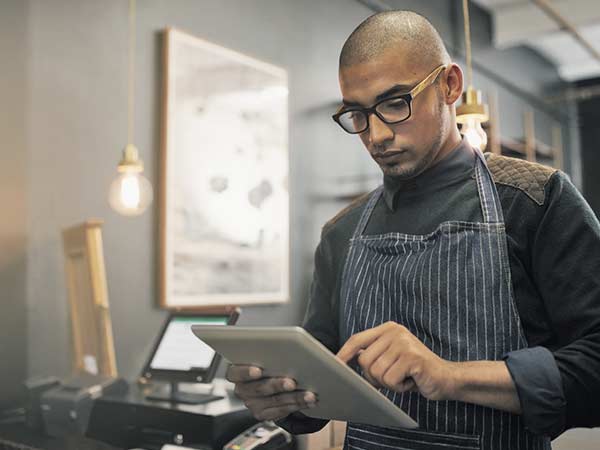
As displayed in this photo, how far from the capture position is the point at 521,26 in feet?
20.5

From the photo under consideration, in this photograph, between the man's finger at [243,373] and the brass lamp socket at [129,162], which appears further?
the brass lamp socket at [129,162]

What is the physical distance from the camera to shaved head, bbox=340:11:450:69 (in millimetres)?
1339

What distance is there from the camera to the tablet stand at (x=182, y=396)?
2217 mm

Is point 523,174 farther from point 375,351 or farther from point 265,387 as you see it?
point 265,387

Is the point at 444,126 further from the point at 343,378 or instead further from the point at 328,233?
Result: the point at 343,378

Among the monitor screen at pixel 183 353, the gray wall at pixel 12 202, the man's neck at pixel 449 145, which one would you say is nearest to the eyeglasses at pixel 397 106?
the man's neck at pixel 449 145

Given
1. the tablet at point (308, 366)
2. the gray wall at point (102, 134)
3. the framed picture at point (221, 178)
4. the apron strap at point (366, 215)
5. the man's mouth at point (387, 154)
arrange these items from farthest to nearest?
the framed picture at point (221, 178) → the gray wall at point (102, 134) → the apron strap at point (366, 215) → the man's mouth at point (387, 154) → the tablet at point (308, 366)

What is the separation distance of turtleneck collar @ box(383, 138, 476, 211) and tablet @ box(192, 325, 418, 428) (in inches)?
18.8

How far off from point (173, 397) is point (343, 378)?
1.39m

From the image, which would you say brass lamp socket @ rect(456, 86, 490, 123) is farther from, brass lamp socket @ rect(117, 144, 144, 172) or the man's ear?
brass lamp socket @ rect(117, 144, 144, 172)

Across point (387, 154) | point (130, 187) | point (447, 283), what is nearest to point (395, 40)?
point (387, 154)

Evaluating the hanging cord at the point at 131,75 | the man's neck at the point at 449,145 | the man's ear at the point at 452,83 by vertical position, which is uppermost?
the hanging cord at the point at 131,75

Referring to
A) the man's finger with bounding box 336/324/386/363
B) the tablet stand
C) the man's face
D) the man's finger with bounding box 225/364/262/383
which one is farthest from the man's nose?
the tablet stand

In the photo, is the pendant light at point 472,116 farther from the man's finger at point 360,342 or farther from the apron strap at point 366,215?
the man's finger at point 360,342
